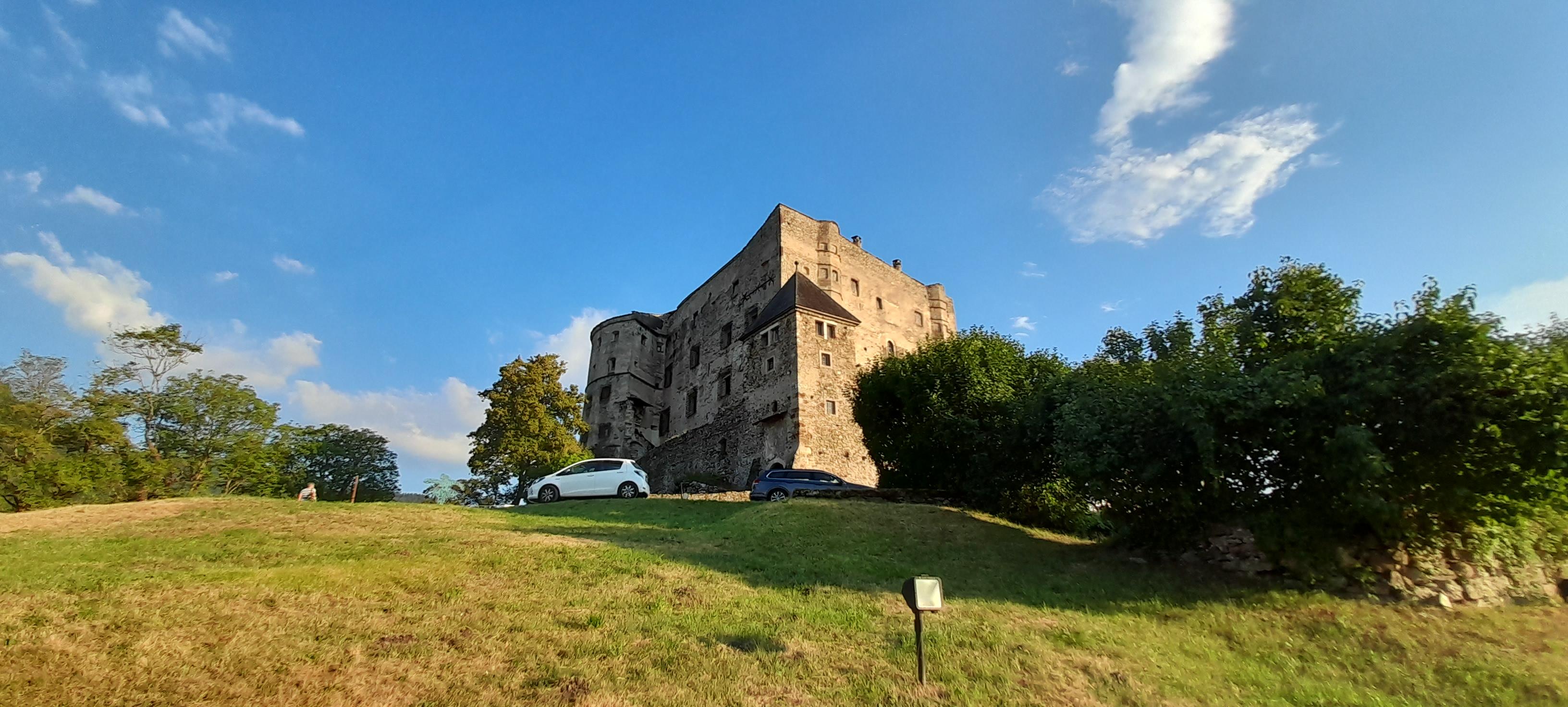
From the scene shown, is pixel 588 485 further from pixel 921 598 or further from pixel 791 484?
pixel 921 598

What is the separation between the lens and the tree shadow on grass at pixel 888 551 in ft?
36.6

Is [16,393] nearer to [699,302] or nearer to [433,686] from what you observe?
[699,302]

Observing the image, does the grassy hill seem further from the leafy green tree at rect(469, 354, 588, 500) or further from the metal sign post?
the leafy green tree at rect(469, 354, 588, 500)

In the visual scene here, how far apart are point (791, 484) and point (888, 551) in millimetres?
8562

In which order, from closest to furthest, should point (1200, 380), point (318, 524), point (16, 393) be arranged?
point (1200, 380) < point (318, 524) < point (16, 393)

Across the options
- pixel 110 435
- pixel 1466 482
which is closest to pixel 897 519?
pixel 1466 482

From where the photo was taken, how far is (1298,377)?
11.2 meters

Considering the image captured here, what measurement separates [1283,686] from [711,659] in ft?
20.7

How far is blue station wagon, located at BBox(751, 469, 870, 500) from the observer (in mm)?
22094

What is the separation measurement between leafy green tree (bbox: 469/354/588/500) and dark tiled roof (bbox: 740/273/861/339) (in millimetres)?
10613

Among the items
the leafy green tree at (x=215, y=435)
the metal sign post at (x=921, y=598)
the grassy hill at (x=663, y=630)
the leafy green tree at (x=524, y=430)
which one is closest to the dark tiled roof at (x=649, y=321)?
the leafy green tree at (x=524, y=430)

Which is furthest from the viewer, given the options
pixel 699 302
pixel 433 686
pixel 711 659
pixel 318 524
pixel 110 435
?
pixel 699 302

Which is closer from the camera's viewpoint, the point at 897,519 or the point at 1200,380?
the point at 1200,380

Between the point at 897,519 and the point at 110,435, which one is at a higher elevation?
the point at 110,435
